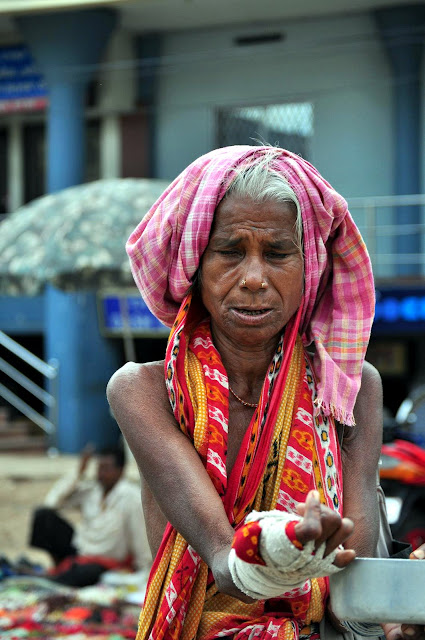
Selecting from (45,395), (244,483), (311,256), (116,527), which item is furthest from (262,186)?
(45,395)

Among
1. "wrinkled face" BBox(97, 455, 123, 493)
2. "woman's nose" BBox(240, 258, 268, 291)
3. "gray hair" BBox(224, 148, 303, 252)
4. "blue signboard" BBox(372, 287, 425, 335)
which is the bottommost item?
"wrinkled face" BBox(97, 455, 123, 493)

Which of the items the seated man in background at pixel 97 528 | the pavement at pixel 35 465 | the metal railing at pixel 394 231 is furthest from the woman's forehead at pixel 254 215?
the pavement at pixel 35 465

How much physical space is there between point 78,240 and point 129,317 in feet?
18.9

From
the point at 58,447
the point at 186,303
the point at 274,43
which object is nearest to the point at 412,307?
the point at 274,43

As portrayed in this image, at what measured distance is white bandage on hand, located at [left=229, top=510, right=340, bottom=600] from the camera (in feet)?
4.39

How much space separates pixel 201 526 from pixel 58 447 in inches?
440

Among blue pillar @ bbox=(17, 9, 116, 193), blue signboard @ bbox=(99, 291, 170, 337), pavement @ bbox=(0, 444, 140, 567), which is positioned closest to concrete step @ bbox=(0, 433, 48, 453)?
pavement @ bbox=(0, 444, 140, 567)

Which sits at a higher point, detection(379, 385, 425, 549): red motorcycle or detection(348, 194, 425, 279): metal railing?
detection(348, 194, 425, 279): metal railing

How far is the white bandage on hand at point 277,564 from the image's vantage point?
1.34m

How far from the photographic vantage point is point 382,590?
1436 mm

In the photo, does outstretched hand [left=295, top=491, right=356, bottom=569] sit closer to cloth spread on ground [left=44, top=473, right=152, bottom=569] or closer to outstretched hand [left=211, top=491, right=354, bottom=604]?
outstretched hand [left=211, top=491, right=354, bottom=604]

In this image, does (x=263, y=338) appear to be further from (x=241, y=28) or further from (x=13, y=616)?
(x=241, y=28)

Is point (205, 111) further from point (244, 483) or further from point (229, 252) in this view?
point (244, 483)

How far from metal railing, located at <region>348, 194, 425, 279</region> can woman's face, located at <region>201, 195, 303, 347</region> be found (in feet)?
30.9
